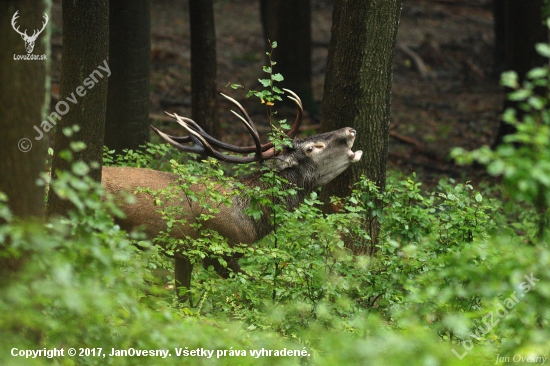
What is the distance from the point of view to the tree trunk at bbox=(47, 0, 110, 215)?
6109mm

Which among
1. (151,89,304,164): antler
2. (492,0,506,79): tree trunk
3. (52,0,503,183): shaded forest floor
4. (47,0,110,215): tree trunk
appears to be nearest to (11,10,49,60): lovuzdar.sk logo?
(47,0,110,215): tree trunk

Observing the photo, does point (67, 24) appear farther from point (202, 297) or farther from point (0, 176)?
point (202, 297)

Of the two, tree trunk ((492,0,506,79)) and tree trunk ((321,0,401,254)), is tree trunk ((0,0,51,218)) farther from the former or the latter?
tree trunk ((492,0,506,79))

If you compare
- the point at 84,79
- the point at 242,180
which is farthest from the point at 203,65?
the point at 84,79

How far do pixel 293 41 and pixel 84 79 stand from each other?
1087cm

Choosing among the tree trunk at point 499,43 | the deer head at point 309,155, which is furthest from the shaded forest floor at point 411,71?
the deer head at point 309,155

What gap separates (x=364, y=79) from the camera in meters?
7.86

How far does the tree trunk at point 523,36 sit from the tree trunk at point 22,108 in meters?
10.9

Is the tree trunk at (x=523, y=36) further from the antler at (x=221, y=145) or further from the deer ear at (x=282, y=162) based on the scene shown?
the antler at (x=221, y=145)

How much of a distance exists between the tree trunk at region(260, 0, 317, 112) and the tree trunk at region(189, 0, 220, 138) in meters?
5.23

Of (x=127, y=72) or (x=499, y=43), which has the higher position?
(x=499, y=43)

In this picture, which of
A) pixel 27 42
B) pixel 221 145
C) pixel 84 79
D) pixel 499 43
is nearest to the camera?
pixel 27 42

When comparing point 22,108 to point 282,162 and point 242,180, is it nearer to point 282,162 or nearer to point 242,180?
point 242,180

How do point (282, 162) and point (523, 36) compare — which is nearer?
point (282, 162)
